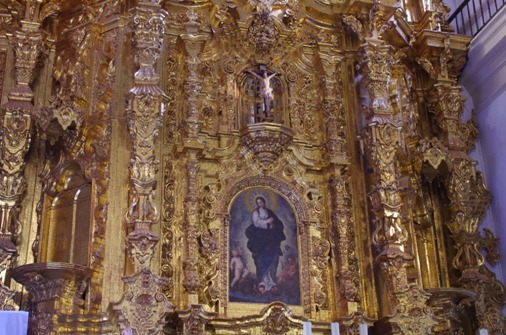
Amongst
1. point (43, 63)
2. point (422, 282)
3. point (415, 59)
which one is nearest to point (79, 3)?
point (43, 63)

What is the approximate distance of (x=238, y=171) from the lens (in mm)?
11695

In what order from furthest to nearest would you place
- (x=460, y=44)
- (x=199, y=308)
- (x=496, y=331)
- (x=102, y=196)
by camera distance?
(x=460, y=44) → (x=496, y=331) → (x=102, y=196) → (x=199, y=308)

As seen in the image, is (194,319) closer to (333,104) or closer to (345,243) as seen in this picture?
(345,243)

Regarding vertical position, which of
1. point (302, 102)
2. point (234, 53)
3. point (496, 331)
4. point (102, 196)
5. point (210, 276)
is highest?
point (234, 53)

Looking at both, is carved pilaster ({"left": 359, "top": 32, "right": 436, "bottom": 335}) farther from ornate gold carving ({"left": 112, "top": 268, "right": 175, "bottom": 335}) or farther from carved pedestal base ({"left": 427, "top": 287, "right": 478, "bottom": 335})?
ornate gold carving ({"left": 112, "top": 268, "right": 175, "bottom": 335})

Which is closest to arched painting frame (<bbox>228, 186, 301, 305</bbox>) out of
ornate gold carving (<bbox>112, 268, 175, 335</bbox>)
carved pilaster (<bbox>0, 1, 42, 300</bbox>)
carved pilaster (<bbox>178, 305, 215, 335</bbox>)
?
carved pilaster (<bbox>178, 305, 215, 335</bbox>)

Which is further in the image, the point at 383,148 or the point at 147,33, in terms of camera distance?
the point at 383,148

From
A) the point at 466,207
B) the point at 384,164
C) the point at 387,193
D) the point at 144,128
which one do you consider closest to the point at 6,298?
the point at 144,128

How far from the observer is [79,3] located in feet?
40.3

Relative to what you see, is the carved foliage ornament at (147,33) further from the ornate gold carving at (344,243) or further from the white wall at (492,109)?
the white wall at (492,109)

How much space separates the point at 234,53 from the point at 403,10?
3.56 m

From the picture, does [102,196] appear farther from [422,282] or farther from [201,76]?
[422,282]

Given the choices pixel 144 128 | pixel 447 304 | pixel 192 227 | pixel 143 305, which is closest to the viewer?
pixel 143 305

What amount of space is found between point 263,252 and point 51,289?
319 centimetres
